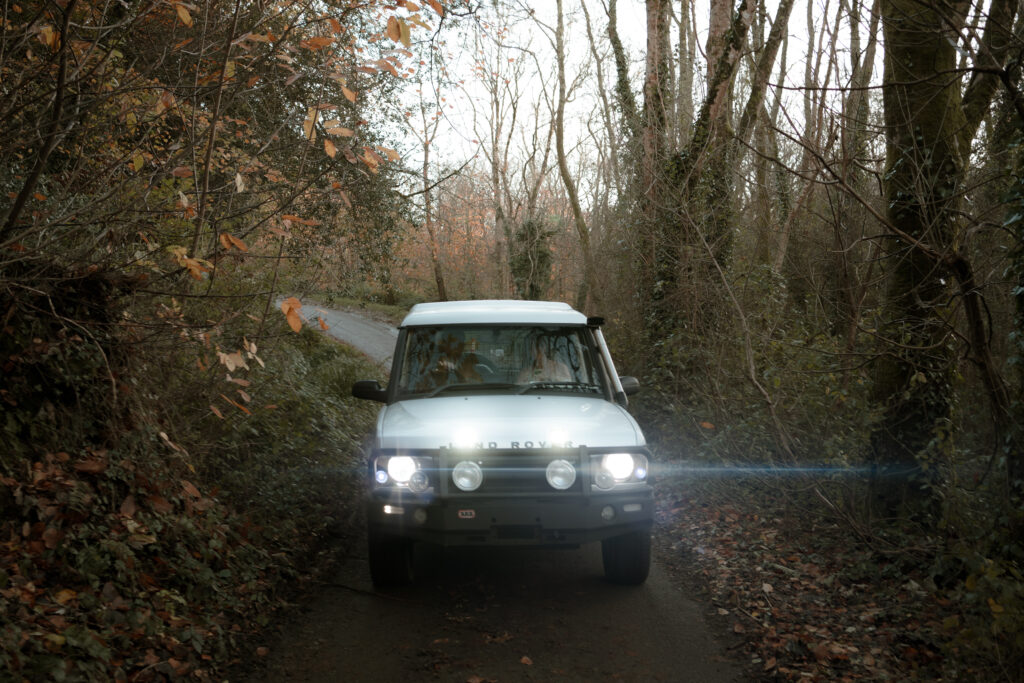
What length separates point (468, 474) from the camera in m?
4.72

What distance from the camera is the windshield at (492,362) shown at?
5883 mm

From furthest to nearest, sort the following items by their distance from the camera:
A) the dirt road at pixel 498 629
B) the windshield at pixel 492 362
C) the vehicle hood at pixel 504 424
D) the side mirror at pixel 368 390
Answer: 1. the windshield at pixel 492 362
2. the side mirror at pixel 368 390
3. the vehicle hood at pixel 504 424
4. the dirt road at pixel 498 629

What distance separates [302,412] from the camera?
32.8 feet

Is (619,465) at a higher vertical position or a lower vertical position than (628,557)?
higher

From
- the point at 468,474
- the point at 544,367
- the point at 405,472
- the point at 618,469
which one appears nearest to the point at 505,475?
the point at 468,474

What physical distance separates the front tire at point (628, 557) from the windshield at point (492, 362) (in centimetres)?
115

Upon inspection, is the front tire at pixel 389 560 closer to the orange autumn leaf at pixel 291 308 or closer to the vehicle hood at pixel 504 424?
the vehicle hood at pixel 504 424

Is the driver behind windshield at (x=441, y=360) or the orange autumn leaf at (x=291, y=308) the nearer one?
the orange autumn leaf at (x=291, y=308)

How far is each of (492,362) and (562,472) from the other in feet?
4.69

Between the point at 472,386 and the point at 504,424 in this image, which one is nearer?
the point at 504,424

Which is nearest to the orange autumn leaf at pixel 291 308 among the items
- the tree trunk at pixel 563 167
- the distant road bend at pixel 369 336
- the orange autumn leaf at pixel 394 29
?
the orange autumn leaf at pixel 394 29

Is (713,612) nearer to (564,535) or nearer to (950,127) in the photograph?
(564,535)

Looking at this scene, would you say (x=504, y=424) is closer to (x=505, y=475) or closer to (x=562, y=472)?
(x=505, y=475)

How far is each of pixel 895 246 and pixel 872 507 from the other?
1.99m
